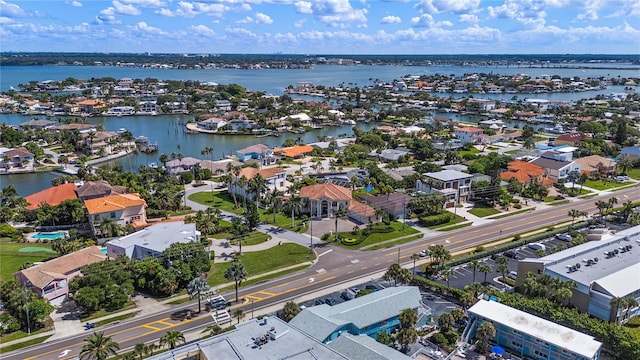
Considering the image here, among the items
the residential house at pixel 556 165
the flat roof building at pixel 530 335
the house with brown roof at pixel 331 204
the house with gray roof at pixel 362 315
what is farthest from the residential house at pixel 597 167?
the house with gray roof at pixel 362 315

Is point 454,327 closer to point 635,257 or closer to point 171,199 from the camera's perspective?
point 635,257

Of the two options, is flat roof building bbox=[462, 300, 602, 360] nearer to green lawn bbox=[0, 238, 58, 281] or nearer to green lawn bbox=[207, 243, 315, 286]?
green lawn bbox=[207, 243, 315, 286]

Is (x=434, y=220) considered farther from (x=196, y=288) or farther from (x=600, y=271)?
(x=196, y=288)

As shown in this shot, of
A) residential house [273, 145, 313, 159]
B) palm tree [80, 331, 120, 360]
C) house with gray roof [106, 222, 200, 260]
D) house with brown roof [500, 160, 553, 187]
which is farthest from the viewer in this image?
residential house [273, 145, 313, 159]

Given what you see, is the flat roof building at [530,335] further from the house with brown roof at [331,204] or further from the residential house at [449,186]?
the residential house at [449,186]

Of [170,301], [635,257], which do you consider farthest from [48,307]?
[635,257]

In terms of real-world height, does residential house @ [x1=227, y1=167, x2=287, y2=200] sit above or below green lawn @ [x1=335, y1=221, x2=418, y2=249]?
above

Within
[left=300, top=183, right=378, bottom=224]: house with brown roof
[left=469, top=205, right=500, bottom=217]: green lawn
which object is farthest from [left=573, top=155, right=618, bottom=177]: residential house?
[left=300, top=183, right=378, bottom=224]: house with brown roof
